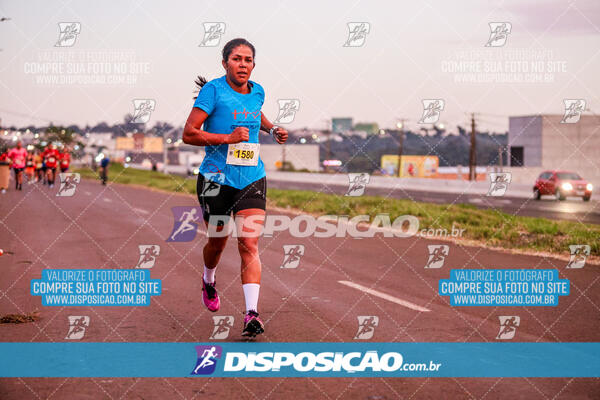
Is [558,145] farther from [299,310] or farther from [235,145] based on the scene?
[235,145]

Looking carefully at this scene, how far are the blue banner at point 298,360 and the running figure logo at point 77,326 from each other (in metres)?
0.26

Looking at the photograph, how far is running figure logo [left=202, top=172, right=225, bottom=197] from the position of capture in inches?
225

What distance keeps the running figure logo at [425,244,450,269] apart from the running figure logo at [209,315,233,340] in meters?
4.33

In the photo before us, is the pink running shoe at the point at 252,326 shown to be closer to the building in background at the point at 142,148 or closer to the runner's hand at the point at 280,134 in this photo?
the runner's hand at the point at 280,134

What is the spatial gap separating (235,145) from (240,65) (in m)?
0.59

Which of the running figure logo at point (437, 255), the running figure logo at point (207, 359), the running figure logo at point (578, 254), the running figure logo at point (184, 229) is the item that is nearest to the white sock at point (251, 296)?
the running figure logo at point (207, 359)

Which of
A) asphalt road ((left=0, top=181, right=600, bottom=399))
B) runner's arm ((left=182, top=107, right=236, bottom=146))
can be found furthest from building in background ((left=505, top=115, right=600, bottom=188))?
runner's arm ((left=182, top=107, right=236, bottom=146))

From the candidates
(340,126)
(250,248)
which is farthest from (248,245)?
(340,126)

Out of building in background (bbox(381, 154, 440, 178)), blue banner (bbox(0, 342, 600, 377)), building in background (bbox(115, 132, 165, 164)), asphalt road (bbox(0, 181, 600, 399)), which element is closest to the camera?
asphalt road (bbox(0, 181, 600, 399))

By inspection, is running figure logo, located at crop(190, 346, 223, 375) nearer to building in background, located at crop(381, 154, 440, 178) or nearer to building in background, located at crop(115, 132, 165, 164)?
building in background, located at crop(381, 154, 440, 178)

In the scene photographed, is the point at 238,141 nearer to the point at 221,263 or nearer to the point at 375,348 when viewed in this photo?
the point at 375,348

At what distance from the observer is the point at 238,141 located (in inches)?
215

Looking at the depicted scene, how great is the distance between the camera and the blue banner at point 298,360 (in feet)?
16.1

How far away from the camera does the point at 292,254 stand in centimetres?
1128
